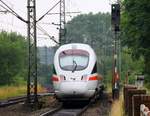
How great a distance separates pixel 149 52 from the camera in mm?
33344

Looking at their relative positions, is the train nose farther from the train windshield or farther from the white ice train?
the train windshield

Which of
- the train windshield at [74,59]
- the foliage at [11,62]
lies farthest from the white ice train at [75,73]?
the foliage at [11,62]

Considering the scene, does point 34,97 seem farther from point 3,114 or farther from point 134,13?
point 134,13

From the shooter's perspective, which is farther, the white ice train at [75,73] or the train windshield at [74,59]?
the train windshield at [74,59]

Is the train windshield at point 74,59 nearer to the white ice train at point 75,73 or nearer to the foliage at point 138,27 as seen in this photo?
the white ice train at point 75,73

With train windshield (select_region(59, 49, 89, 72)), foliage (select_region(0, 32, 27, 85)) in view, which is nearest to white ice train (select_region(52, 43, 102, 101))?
train windshield (select_region(59, 49, 89, 72))

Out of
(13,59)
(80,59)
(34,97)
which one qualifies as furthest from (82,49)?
(13,59)

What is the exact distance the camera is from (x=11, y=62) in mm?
92000

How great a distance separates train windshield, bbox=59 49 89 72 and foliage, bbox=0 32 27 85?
57277mm

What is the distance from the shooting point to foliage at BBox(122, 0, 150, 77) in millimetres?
32594

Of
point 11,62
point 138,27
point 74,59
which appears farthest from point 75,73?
point 11,62

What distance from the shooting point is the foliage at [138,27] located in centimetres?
3259

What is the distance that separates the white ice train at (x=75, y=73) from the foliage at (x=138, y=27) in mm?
4959

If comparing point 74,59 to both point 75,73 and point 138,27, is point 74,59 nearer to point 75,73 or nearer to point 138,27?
point 75,73
